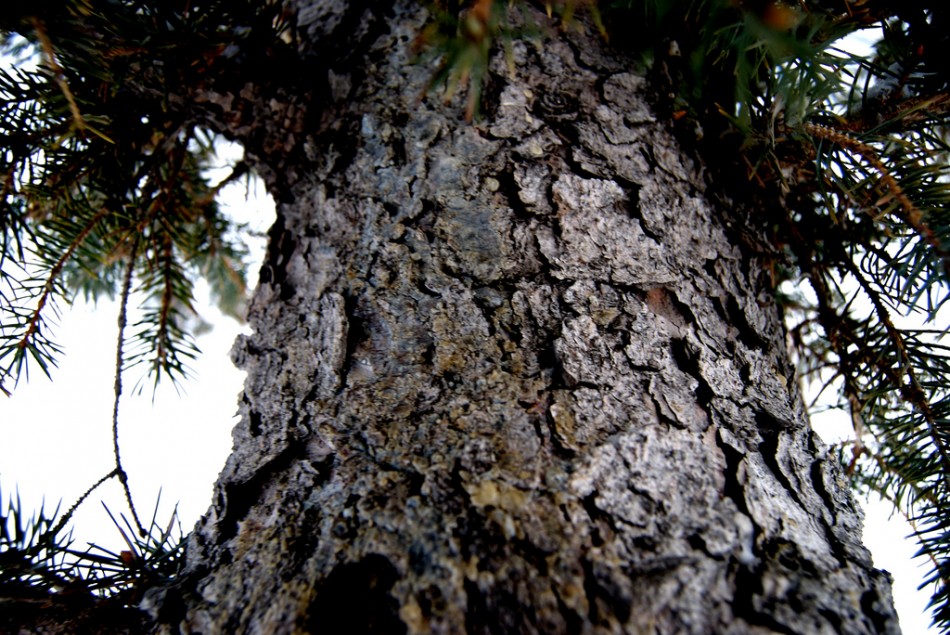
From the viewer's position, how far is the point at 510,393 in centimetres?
66

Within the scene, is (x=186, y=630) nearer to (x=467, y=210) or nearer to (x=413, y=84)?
(x=467, y=210)

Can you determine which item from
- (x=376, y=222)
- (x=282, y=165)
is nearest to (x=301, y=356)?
(x=376, y=222)

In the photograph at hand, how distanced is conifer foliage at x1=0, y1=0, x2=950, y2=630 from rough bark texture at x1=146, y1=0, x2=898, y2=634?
10 centimetres

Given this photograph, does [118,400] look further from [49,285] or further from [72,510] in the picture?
[49,285]

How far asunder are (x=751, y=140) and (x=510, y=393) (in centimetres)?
58

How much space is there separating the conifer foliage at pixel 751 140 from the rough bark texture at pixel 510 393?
3.9 inches

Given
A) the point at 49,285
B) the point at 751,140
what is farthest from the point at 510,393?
the point at 49,285

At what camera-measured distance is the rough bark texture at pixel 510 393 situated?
1.69ft

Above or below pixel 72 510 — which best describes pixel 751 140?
above

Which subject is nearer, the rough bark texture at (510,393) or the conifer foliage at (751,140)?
the rough bark texture at (510,393)

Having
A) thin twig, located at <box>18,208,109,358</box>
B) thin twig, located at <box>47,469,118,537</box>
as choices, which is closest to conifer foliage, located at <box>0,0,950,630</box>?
thin twig, located at <box>18,208,109,358</box>

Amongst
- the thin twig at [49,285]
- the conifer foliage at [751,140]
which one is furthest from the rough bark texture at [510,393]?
the thin twig at [49,285]

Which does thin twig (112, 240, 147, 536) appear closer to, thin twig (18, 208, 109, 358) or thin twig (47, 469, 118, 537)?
thin twig (47, 469, 118, 537)

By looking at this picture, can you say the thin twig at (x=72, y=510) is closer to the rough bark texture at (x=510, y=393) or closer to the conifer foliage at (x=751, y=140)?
the rough bark texture at (x=510, y=393)
